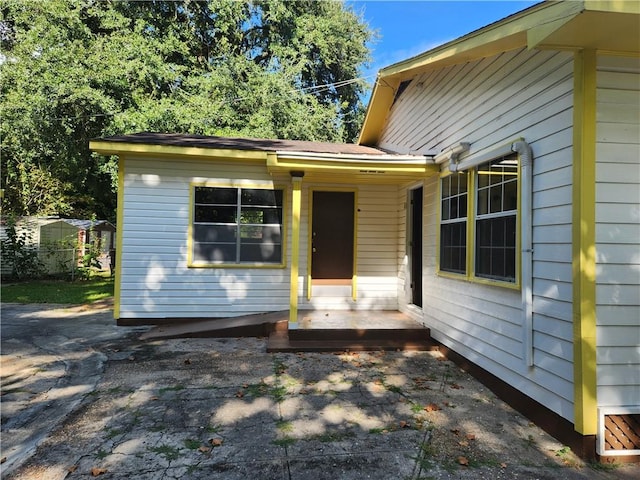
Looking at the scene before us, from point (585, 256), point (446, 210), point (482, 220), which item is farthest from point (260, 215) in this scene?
point (585, 256)

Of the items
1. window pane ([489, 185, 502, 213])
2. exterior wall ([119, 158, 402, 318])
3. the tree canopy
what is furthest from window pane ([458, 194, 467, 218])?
the tree canopy

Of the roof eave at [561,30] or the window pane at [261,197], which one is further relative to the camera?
the window pane at [261,197]

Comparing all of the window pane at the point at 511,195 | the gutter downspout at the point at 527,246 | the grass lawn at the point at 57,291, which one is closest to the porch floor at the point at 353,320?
the gutter downspout at the point at 527,246

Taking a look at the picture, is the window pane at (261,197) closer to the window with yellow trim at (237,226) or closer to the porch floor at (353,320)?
the window with yellow trim at (237,226)

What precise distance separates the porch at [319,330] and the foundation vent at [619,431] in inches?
104

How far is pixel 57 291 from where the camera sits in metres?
10.3

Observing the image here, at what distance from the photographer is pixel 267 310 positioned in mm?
6547

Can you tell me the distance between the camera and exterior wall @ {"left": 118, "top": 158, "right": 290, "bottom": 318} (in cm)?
621

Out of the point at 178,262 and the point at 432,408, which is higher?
the point at 178,262

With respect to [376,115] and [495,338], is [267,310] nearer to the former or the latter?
[495,338]

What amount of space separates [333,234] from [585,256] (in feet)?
14.8

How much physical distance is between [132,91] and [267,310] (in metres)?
9.87

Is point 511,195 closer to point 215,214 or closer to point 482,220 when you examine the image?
point 482,220

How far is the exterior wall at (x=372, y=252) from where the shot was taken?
22.3 ft
